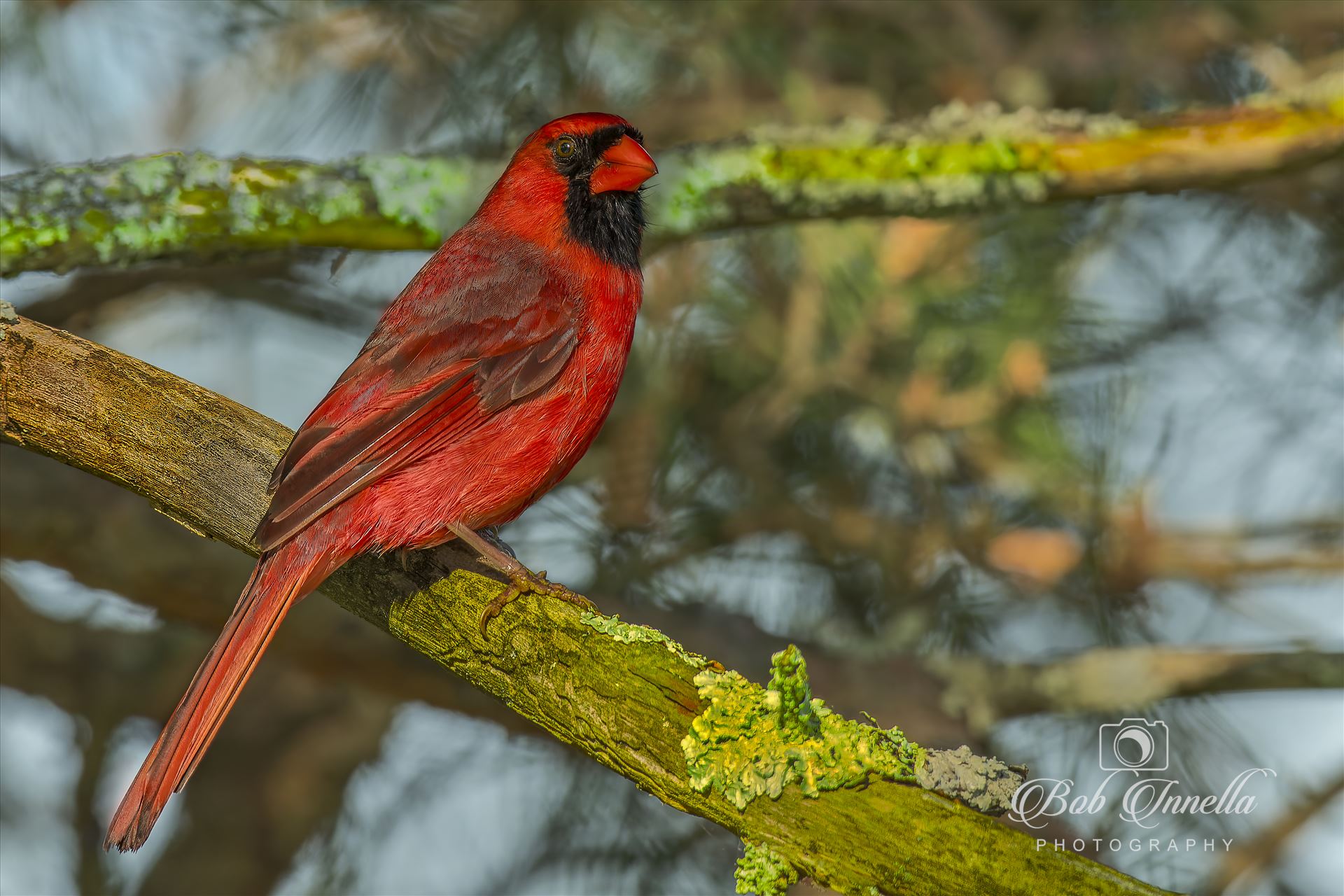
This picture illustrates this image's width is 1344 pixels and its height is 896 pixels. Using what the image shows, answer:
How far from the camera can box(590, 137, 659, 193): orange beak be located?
295 centimetres

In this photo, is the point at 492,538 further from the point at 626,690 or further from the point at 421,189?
the point at 626,690

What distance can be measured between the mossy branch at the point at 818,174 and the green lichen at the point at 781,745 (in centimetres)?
150

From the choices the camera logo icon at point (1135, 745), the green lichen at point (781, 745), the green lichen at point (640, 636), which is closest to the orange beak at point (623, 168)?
the green lichen at point (640, 636)

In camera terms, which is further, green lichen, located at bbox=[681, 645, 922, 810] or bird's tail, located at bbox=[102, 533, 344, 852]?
bird's tail, located at bbox=[102, 533, 344, 852]

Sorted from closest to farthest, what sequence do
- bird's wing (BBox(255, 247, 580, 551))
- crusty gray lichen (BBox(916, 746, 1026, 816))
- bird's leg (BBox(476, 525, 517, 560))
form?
crusty gray lichen (BBox(916, 746, 1026, 816))
bird's wing (BBox(255, 247, 580, 551))
bird's leg (BBox(476, 525, 517, 560))

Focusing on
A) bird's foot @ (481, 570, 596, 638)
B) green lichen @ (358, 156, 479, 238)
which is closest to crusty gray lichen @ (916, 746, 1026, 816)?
bird's foot @ (481, 570, 596, 638)

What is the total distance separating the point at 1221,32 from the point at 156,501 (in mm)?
3473

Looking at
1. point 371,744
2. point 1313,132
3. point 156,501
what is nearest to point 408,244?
point 156,501

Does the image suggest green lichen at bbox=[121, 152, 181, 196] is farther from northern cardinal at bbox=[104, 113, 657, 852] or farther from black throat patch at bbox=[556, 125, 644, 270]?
black throat patch at bbox=[556, 125, 644, 270]

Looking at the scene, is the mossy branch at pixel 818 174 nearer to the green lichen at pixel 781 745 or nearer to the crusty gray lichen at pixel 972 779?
the green lichen at pixel 781 745

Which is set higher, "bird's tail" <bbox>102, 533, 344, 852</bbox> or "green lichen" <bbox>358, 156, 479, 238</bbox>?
"green lichen" <bbox>358, 156, 479, 238</bbox>

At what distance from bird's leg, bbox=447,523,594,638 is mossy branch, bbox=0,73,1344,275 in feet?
2.72

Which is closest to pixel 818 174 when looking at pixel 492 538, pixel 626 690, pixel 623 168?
pixel 623 168

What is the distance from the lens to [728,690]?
75.7 inches
